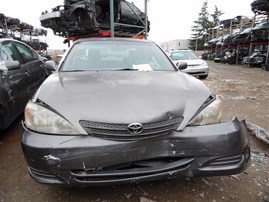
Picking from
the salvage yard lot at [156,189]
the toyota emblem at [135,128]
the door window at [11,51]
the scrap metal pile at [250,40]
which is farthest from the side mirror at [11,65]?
the scrap metal pile at [250,40]

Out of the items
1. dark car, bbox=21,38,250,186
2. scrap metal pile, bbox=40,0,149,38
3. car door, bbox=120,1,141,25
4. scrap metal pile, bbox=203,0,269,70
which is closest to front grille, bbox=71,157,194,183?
dark car, bbox=21,38,250,186

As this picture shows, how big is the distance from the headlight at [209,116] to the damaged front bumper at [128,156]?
0.15ft

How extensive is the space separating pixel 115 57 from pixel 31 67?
1.96 m

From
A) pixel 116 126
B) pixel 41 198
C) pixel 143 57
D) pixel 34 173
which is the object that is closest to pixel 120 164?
pixel 116 126

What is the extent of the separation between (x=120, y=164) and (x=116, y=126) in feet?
0.87

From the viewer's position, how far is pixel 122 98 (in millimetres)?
1862

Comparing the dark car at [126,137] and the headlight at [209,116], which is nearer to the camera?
the dark car at [126,137]

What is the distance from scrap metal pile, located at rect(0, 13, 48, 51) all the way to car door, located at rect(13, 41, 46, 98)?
571 cm

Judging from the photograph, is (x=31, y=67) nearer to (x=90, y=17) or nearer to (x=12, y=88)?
(x=12, y=88)

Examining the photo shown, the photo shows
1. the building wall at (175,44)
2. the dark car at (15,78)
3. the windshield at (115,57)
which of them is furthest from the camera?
the building wall at (175,44)

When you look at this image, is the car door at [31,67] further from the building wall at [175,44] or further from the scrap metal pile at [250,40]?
the building wall at [175,44]

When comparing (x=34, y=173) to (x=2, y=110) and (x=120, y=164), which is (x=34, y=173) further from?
(x=2, y=110)

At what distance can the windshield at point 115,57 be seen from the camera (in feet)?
9.32

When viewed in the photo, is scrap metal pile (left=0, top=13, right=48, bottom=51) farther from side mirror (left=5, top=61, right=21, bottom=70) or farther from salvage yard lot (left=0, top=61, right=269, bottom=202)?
salvage yard lot (left=0, top=61, right=269, bottom=202)
